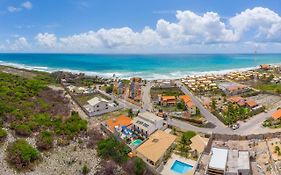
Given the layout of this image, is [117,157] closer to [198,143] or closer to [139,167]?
[139,167]

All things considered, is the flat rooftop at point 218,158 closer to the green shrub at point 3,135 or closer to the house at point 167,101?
the house at point 167,101

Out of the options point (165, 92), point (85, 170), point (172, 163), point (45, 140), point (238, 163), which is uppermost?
point (165, 92)

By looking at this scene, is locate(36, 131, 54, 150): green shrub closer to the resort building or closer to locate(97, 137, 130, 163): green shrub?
locate(97, 137, 130, 163): green shrub

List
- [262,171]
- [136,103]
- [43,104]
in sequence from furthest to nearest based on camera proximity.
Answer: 1. [136,103]
2. [43,104]
3. [262,171]

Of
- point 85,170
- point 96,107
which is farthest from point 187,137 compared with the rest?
point 96,107

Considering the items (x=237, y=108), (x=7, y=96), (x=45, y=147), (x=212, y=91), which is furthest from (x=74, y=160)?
(x=212, y=91)

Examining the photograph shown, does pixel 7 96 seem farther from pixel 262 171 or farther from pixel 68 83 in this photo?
pixel 262 171
